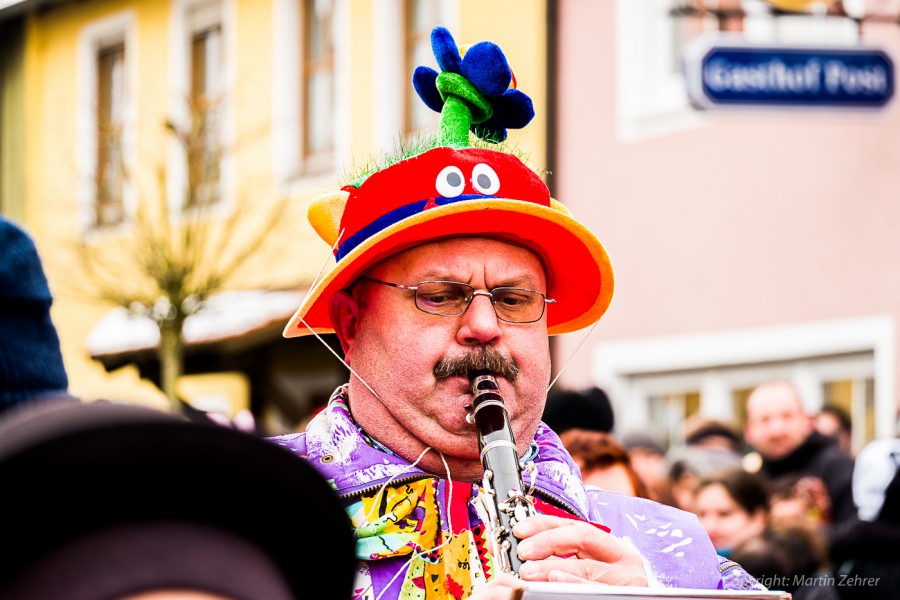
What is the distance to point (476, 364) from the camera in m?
2.78

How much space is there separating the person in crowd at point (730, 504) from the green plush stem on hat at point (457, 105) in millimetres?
3473

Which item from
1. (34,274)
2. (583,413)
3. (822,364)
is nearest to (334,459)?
(34,274)

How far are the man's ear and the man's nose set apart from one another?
0.27 meters

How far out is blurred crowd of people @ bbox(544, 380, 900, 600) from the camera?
524 cm

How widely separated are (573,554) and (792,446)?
4949mm

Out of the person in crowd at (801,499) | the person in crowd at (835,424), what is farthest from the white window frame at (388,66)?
the person in crowd at (801,499)

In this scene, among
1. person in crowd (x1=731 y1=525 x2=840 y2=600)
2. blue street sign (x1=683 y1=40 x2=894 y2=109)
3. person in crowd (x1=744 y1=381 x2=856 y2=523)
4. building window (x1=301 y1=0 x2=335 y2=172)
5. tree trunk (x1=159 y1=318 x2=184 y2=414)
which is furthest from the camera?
building window (x1=301 y1=0 x2=335 y2=172)

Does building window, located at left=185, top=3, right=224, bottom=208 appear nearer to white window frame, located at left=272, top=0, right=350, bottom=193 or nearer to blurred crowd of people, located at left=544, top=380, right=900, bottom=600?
white window frame, located at left=272, top=0, right=350, bottom=193

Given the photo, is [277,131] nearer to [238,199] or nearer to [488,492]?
[238,199]

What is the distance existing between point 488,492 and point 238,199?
499 inches

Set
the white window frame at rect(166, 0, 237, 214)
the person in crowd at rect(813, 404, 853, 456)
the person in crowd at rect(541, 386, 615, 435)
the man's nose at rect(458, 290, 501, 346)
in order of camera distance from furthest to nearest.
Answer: the white window frame at rect(166, 0, 237, 214)
the person in crowd at rect(813, 404, 853, 456)
the person in crowd at rect(541, 386, 615, 435)
the man's nose at rect(458, 290, 501, 346)

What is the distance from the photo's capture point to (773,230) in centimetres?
1130

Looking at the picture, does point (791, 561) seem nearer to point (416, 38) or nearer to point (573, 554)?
point (573, 554)

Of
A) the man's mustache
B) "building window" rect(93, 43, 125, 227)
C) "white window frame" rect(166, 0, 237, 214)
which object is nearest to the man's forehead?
the man's mustache
